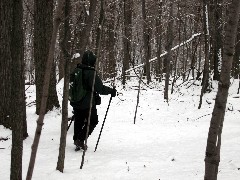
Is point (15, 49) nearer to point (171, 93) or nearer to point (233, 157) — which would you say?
point (233, 157)

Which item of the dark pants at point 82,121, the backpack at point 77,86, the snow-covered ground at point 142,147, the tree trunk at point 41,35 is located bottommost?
the snow-covered ground at point 142,147

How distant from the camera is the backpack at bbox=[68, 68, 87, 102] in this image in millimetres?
5656

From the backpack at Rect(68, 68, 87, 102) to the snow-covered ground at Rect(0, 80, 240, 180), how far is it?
0.99m

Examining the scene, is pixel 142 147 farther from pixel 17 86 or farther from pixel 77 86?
pixel 17 86

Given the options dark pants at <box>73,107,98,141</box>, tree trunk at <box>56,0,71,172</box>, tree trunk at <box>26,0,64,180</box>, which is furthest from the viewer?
dark pants at <box>73,107,98,141</box>

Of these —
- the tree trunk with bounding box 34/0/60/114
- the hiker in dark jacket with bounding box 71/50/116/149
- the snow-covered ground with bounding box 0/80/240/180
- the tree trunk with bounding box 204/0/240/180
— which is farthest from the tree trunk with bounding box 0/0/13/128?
the tree trunk with bounding box 204/0/240/180

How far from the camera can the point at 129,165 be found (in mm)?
4957

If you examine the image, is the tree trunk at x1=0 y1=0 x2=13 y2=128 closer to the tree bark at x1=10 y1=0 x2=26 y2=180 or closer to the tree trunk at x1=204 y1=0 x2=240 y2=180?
the tree bark at x1=10 y1=0 x2=26 y2=180

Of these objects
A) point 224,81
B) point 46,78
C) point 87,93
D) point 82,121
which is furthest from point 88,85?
point 224,81

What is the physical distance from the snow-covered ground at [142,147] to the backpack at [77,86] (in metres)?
0.99

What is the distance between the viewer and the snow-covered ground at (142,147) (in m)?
4.54

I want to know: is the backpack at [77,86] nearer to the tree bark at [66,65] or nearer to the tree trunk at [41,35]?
the tree bark at [66,65]

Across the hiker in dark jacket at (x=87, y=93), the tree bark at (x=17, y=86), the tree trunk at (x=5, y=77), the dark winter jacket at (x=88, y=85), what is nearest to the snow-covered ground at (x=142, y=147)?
the tree trunk at (x=5, y=77)

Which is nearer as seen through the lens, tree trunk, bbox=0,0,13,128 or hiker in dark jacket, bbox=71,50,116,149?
hiker in dark jacket, bbox=71,50,116,149
